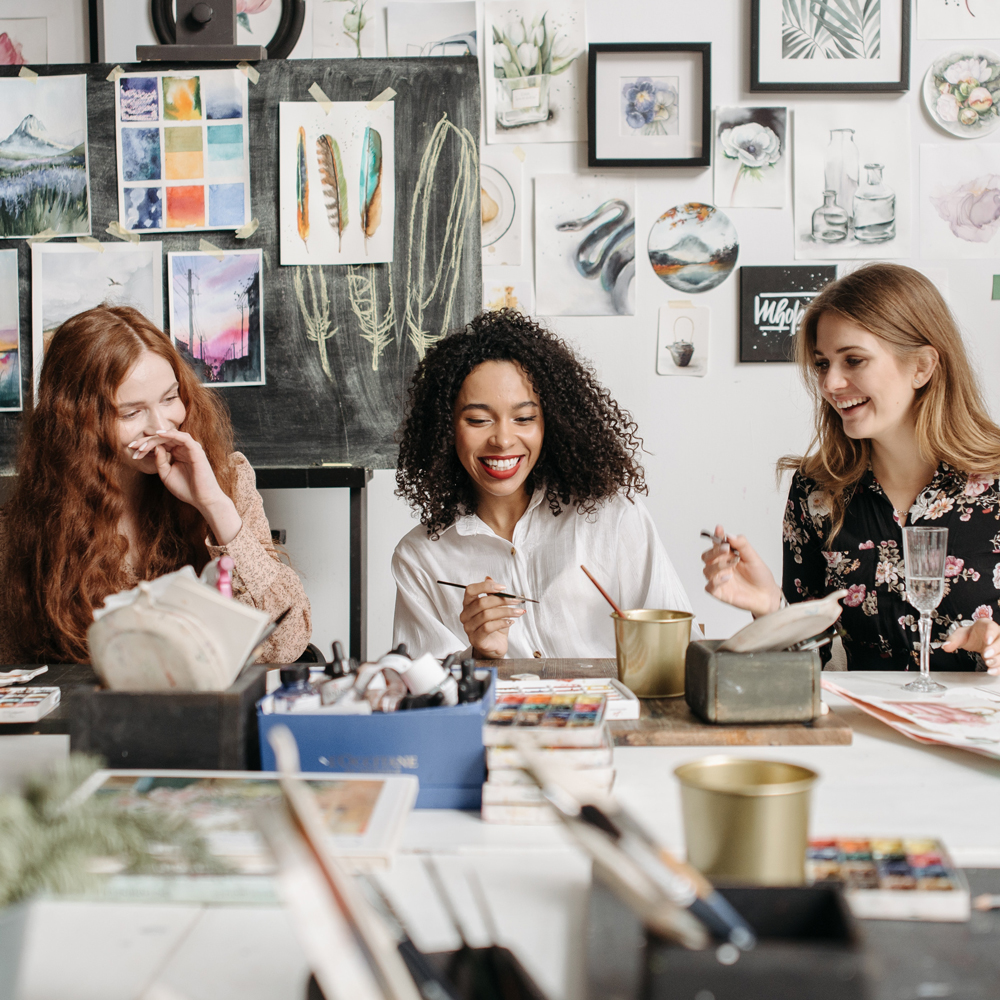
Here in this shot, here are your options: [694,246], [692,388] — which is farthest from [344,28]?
[692,388]

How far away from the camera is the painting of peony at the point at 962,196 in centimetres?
254

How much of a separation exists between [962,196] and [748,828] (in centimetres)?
248

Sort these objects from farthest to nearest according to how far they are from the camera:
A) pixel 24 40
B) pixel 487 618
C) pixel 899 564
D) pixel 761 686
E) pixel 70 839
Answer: pixel 24 40 < pixel 899 564 < pixel 487 618 < pixel 761 686 < pixel 70 839

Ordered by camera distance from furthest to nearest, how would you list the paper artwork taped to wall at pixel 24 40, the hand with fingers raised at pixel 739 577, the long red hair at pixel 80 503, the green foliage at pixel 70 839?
the paper artwork taped to wall at pixel 24 40 → the long red hair at pixel 80 503 → the hand with fingers raised at pixel 739 577 → the green foliage at pixel 70 839

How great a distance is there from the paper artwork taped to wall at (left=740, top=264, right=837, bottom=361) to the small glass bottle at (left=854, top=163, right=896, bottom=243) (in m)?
0.13

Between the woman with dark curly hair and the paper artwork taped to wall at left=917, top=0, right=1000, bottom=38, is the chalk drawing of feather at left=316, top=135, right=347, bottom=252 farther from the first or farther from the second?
the paper artwork taped to wall at left=917, top=0, right=1000, bottom=38

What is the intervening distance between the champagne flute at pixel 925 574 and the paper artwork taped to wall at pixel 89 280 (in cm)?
188

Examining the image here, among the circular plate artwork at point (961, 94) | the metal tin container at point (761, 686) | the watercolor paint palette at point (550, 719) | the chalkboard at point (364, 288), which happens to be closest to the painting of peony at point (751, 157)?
the circular plate artwork at point (961, 94)

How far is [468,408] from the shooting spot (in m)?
1.74

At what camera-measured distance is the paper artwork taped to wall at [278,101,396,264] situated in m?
2.33

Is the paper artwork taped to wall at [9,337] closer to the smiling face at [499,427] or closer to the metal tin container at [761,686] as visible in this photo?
the smiling face at [499,427]

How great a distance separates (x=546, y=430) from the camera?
1.81 meters

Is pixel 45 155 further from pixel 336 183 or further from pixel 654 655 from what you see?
pixel 654 655

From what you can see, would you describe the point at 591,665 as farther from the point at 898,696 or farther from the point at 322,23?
the point at 322,23
